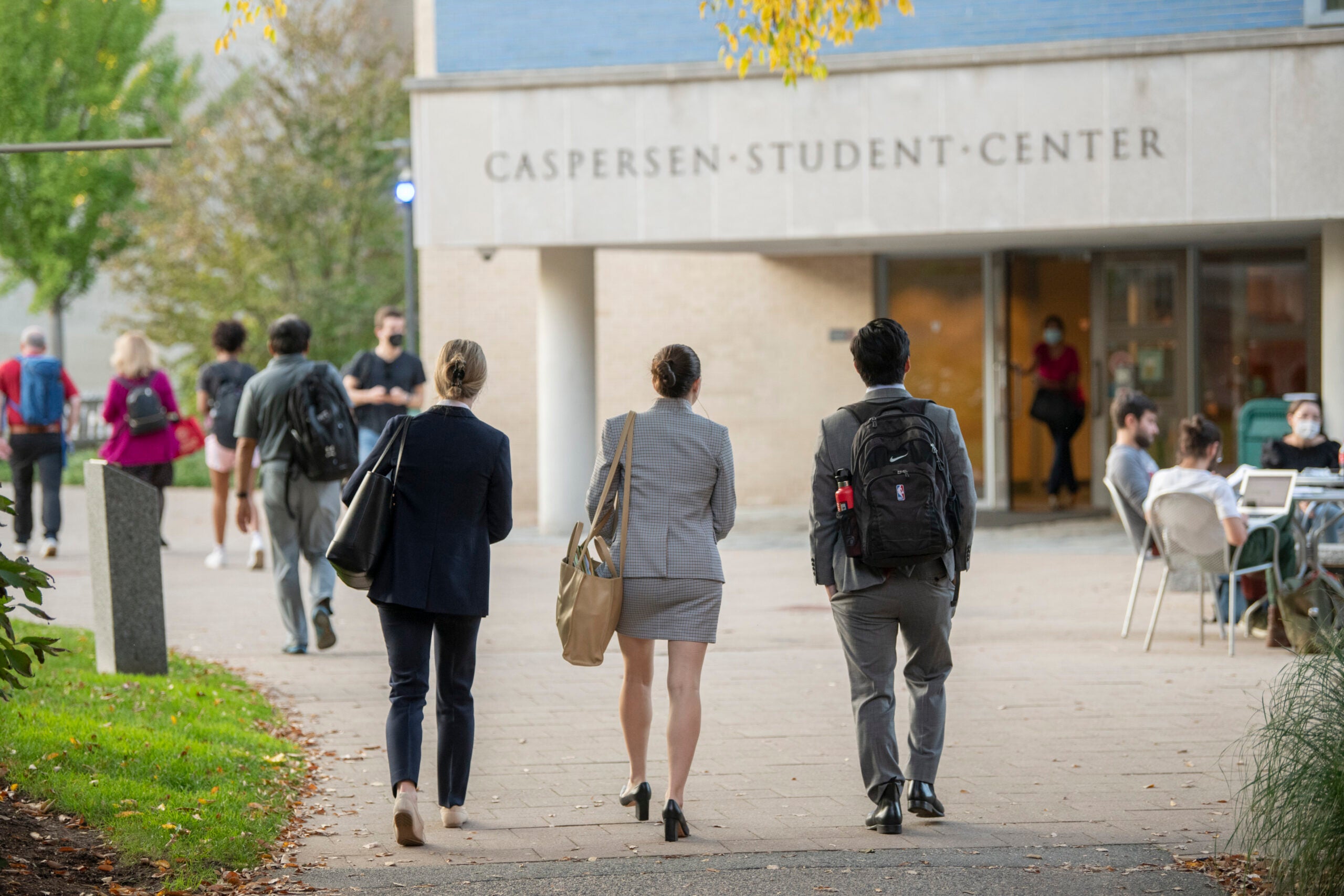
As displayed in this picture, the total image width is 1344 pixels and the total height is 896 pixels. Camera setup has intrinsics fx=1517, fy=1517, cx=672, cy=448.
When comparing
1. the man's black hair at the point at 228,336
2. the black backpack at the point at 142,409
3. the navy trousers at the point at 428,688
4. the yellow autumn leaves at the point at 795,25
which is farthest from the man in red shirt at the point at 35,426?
the navy trousers at the point at 428,688

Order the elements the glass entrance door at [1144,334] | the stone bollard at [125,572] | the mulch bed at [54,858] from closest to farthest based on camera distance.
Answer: the mulch bed at [54,858] → the stone bollard at [125,572] → the glass entrance door at [1144,334]

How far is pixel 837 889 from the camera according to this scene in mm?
4566

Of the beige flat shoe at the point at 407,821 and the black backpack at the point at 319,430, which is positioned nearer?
the beige flat shoe at the point at 407,821

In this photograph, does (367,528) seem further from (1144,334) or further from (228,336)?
(1144,334)

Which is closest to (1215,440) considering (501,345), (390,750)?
(390,750)

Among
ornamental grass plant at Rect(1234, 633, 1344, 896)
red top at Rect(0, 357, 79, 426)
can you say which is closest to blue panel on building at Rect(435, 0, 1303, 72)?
red top at Rect(0, 357, 79, 426)

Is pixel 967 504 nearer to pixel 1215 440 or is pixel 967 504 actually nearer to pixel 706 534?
pixel 706 534

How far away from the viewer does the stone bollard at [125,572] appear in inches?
292

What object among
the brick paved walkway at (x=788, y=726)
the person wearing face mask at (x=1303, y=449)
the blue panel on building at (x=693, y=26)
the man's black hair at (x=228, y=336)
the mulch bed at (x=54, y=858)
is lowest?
the brick paved walkway at (x=788, y=726)

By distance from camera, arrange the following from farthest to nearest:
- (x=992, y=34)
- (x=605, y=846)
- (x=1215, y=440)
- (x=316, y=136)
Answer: (x=316, y=136) < (x=992, y=34) < (x=1215, y=440) < (x=605, y=846)

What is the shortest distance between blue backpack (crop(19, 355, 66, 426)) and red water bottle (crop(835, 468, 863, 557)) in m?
9.54

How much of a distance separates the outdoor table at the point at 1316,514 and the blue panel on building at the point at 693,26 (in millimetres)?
6169

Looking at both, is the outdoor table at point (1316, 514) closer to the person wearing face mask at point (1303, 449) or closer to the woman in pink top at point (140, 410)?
the person wearing face mask at point (1303, 449)

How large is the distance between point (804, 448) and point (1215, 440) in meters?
10.2
